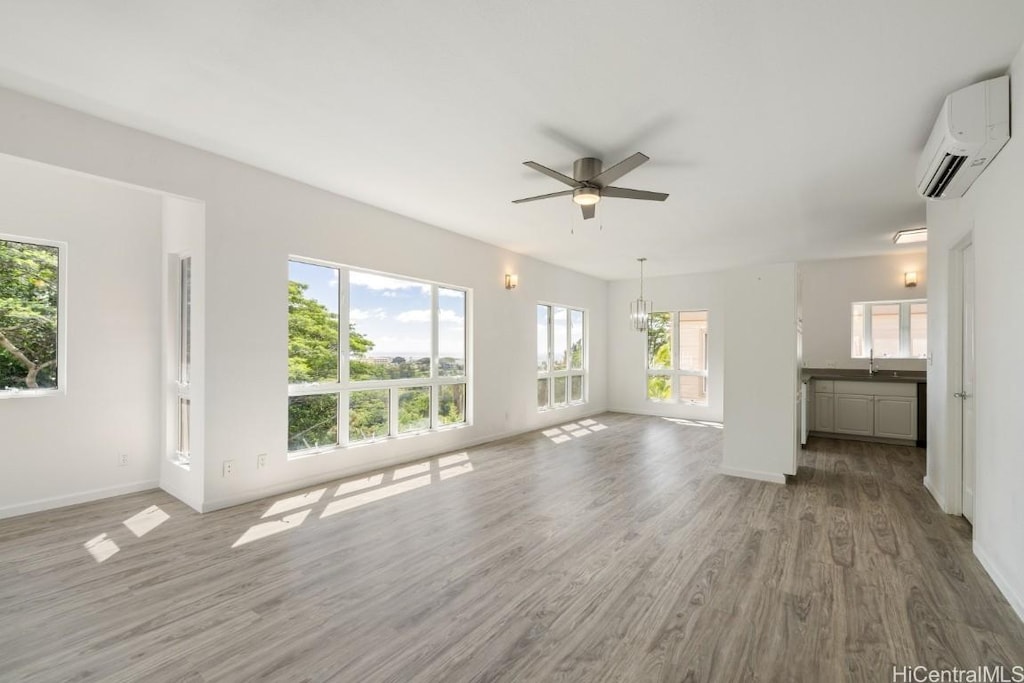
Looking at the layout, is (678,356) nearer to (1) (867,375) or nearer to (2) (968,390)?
(1) (867,375)

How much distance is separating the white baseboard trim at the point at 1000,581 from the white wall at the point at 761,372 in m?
1.73

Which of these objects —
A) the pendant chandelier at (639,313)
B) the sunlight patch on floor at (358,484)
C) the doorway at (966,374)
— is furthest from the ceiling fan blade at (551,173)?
the pendant chandelier at (639,313)

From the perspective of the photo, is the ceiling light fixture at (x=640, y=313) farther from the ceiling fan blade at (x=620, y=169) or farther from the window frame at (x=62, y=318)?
the window frame at (x=62, y=318)

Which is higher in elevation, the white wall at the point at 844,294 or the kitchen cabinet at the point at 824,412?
the white wall at the point at 844,294

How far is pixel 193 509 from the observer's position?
12.4ft

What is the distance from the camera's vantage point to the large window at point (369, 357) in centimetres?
450

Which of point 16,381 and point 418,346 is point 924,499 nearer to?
point 418,346

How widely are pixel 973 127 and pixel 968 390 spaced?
2.03 m

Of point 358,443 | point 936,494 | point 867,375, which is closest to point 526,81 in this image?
point 358,443

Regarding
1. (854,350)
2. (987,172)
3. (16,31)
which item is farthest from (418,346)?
(854,350)

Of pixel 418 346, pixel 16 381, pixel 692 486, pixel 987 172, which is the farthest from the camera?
pixel 418 346

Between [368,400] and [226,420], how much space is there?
1477 mm

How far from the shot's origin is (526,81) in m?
2.61

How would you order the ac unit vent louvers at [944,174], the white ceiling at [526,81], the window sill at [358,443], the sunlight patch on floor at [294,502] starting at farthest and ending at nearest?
the window sill at [358,443], the sunlight patch on floor at [294,502], the ac unit vent louvers at [944,174], the white ceiling at [526,81]
